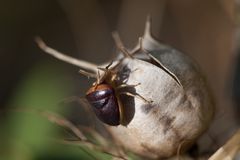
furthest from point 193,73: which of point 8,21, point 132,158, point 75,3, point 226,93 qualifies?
point 8,21

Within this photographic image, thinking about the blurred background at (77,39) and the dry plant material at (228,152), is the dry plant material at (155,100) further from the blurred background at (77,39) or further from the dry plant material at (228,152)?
the blurred background at (77,39)

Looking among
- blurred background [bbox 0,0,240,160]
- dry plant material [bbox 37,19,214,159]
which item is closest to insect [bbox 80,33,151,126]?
dry plant material [bbox 37,19,214,159]

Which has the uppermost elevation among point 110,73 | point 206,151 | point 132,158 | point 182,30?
point 110,73

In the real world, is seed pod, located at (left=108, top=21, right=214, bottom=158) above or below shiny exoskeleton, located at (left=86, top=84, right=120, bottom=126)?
below

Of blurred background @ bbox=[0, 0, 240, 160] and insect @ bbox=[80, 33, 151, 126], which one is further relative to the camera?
blurred background @ bbox=[0, 0, 240, 160]

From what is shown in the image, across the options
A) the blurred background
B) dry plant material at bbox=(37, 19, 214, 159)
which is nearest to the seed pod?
dry plant material at bbox=(37, 19, 214, 159)

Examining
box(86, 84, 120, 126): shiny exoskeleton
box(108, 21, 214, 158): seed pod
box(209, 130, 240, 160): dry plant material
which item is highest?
box(86, 84, 120, 126): shiny exoskeleton

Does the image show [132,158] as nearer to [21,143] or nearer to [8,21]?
[21,143]

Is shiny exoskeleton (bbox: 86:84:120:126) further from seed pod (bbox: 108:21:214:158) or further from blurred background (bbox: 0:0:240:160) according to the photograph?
blurred background (bbox: 0:0:240:160)

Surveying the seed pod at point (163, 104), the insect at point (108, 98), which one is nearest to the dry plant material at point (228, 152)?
the seed pod at point (163, 104)
